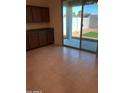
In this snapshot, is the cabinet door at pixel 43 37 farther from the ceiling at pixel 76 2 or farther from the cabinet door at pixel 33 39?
the ceiling at pixel 76 2

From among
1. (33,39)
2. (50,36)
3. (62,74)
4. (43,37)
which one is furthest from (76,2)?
(62,74)

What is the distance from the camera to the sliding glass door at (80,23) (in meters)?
5.93

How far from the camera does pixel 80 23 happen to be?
632cm

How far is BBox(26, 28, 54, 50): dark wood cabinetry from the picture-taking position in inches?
244

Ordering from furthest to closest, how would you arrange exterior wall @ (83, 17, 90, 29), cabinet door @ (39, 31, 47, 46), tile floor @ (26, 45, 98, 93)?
cabinet door @ (39, 31, 47, 46), exterior wall @ (83, 17, 90, 29), tile floor @ (26, 45, 98, 93)

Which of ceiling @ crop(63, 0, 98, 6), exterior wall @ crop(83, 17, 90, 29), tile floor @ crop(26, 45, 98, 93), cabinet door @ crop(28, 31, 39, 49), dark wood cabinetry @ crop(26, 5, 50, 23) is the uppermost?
ceiling @ crop(63, 0, 98, 6)

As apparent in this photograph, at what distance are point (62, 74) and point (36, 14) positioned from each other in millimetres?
3949

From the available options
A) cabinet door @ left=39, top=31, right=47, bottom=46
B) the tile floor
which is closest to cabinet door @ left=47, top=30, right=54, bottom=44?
cabinet door @ left=39, top=31, right=47, bottom=46

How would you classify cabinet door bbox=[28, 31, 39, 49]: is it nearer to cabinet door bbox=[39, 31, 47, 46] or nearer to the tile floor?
cabinet door bbox=[39, 31, 47, 46]

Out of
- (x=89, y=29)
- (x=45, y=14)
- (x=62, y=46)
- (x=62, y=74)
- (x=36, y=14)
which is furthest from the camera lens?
(x=45, y=14)

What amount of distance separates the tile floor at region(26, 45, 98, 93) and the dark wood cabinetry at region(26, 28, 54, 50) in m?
1.30

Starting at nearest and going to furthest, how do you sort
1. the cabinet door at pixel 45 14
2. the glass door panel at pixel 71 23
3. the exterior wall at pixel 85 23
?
the exterior wall at pixel 85 23 → the glass door panel at pixel 71 23 → the cabinet door at pixel 45 14

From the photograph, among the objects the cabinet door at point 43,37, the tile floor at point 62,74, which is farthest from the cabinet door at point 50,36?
the tile floor at point 62,74

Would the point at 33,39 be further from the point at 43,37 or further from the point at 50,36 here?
the point at 50,36
